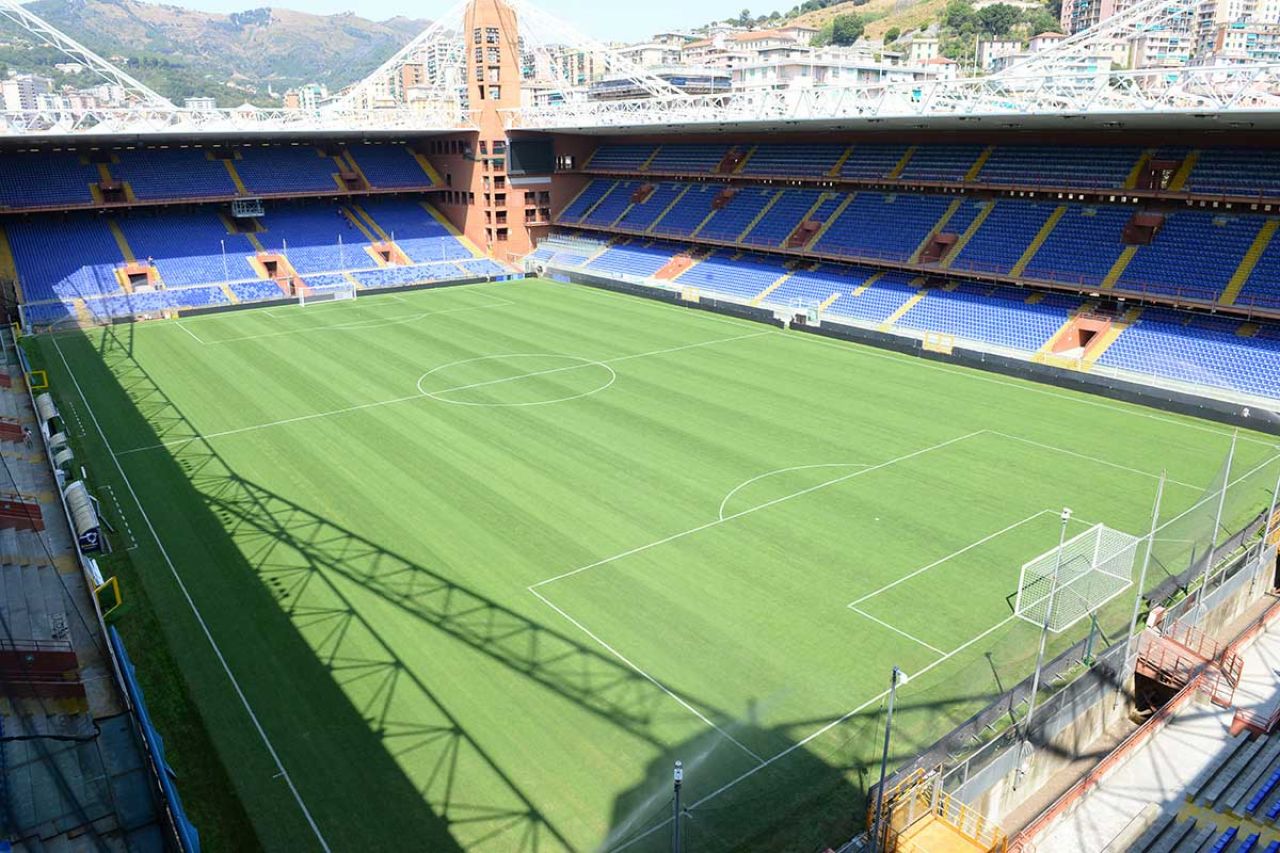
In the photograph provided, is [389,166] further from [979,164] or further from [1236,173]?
[1236,173]

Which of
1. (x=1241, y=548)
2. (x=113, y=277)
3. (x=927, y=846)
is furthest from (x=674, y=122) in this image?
(x=927, y=846)

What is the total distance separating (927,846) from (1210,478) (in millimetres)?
15490

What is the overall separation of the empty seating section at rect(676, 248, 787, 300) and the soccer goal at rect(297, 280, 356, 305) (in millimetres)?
15956

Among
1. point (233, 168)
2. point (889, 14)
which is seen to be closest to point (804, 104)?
point (233, 168)

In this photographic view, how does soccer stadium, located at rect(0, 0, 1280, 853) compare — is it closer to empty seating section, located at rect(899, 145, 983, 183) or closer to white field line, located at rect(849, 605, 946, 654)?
white field line, located at rect(849, 605, 946, 654)

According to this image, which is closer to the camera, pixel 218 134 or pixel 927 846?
pixel 927 846

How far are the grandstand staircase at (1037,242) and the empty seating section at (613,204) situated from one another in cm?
2292

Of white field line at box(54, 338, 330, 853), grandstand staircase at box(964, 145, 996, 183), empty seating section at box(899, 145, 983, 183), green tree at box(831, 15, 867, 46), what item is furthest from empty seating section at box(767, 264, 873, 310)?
green tree at box(831, 15, 867, 46)

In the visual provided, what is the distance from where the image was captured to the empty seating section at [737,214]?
42.6m

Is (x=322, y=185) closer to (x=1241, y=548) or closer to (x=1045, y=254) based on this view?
(x=1045, y=254)

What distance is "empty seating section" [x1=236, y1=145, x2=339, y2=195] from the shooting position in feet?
151

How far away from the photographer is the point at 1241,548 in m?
16.2

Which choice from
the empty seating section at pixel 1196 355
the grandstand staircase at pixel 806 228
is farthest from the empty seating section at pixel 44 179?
the empty seating section at pixel 1196 355

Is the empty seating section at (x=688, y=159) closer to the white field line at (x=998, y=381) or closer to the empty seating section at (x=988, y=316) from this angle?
the white field line at (x=998, y=381)
